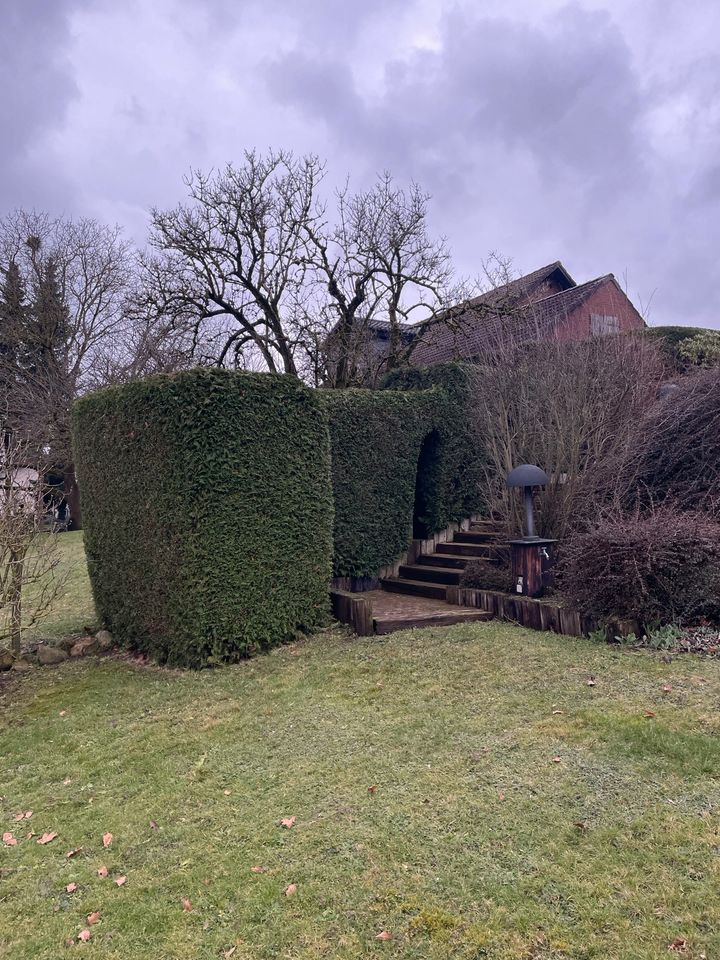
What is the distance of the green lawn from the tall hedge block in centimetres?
362

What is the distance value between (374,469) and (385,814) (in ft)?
20.7

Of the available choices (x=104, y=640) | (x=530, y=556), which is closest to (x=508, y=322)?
(x=530, y=556)

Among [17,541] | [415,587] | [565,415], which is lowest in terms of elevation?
[415,587]

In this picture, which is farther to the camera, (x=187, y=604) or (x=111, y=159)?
(x=111, y=159)

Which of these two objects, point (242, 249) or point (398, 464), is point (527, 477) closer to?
point (398, 464)

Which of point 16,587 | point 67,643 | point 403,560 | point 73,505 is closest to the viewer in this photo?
point 16,587

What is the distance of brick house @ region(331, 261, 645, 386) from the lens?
36.4 ft

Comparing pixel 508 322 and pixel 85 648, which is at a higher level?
pixel 508 322

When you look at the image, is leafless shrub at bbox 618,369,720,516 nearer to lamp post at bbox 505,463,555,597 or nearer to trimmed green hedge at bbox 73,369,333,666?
lamp post at bbox 505,463,555,597

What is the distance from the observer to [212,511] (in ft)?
20.2

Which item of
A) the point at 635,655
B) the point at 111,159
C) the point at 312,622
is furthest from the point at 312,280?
the point at 635,655

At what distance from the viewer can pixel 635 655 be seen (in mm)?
5188

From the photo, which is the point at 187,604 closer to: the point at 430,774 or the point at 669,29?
the point at 430,774

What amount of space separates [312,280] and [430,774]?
13825mm
